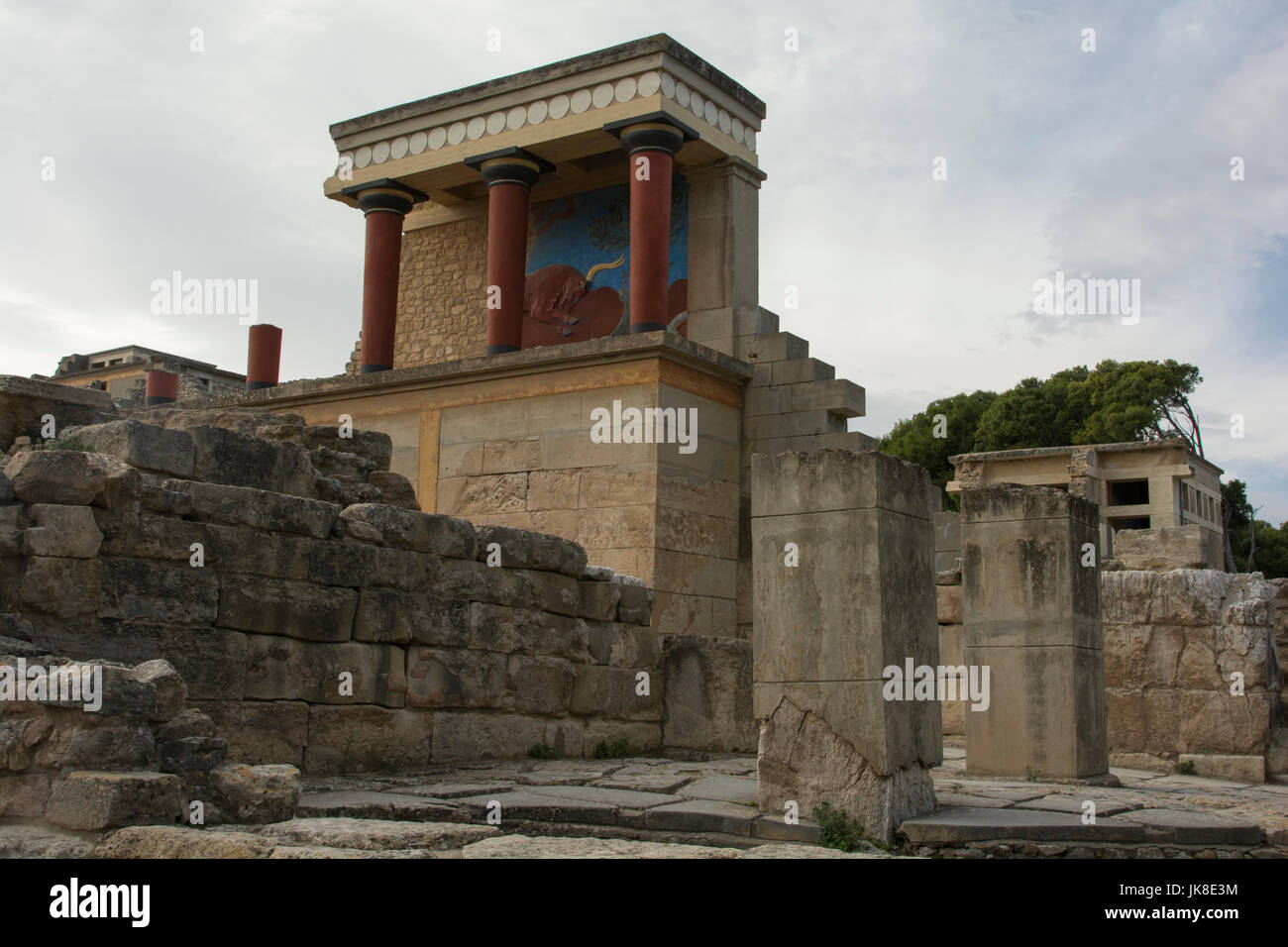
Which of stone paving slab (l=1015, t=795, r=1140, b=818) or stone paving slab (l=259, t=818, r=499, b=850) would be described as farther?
stone paving slab (l=1015, t=795, r=1140, b=818)

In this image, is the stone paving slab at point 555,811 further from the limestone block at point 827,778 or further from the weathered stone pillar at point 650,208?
the weathered stone pillar at point 650,208

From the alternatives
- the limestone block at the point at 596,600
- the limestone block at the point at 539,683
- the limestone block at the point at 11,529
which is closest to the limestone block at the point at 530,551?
the limestone block at the point at 596,600

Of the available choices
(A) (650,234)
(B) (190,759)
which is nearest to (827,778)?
(B) (190,759)

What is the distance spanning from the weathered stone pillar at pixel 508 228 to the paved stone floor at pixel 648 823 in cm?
843

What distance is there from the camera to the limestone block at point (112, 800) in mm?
4734

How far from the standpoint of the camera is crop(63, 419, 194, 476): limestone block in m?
6.80

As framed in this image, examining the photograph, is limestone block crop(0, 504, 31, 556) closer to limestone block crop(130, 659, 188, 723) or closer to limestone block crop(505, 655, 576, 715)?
limestone block crop(130, 659, 188, 723)

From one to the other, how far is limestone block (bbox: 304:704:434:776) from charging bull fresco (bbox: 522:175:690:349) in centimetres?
929

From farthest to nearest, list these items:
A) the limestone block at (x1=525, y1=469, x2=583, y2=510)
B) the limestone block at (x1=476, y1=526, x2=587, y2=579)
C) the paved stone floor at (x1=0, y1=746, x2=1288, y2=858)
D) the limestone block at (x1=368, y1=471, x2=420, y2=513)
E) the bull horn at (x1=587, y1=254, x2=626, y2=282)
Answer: the bull horn at (x1=587, y1=254, x2=626, y2=282), the limestone block at (x1=525, y1=469, x2=583, y2=510), the limestone block at (x1=368, y1=471, x2=420, y2=513), the limestone block at (x1=476, y1=526, x2=587, y2=579), the paved stone floor at (x1=0, y1=746, x2=1288, y2=858)

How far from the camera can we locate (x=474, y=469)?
1412cm

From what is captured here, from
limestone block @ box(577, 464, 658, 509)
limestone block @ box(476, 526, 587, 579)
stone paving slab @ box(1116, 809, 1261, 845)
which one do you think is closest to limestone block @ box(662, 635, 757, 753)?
limestone block @ box(476, 526, 587, 579)

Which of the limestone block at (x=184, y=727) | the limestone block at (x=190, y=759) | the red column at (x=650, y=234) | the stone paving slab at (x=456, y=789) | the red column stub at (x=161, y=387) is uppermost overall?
the red column at (x=650, y=234)
